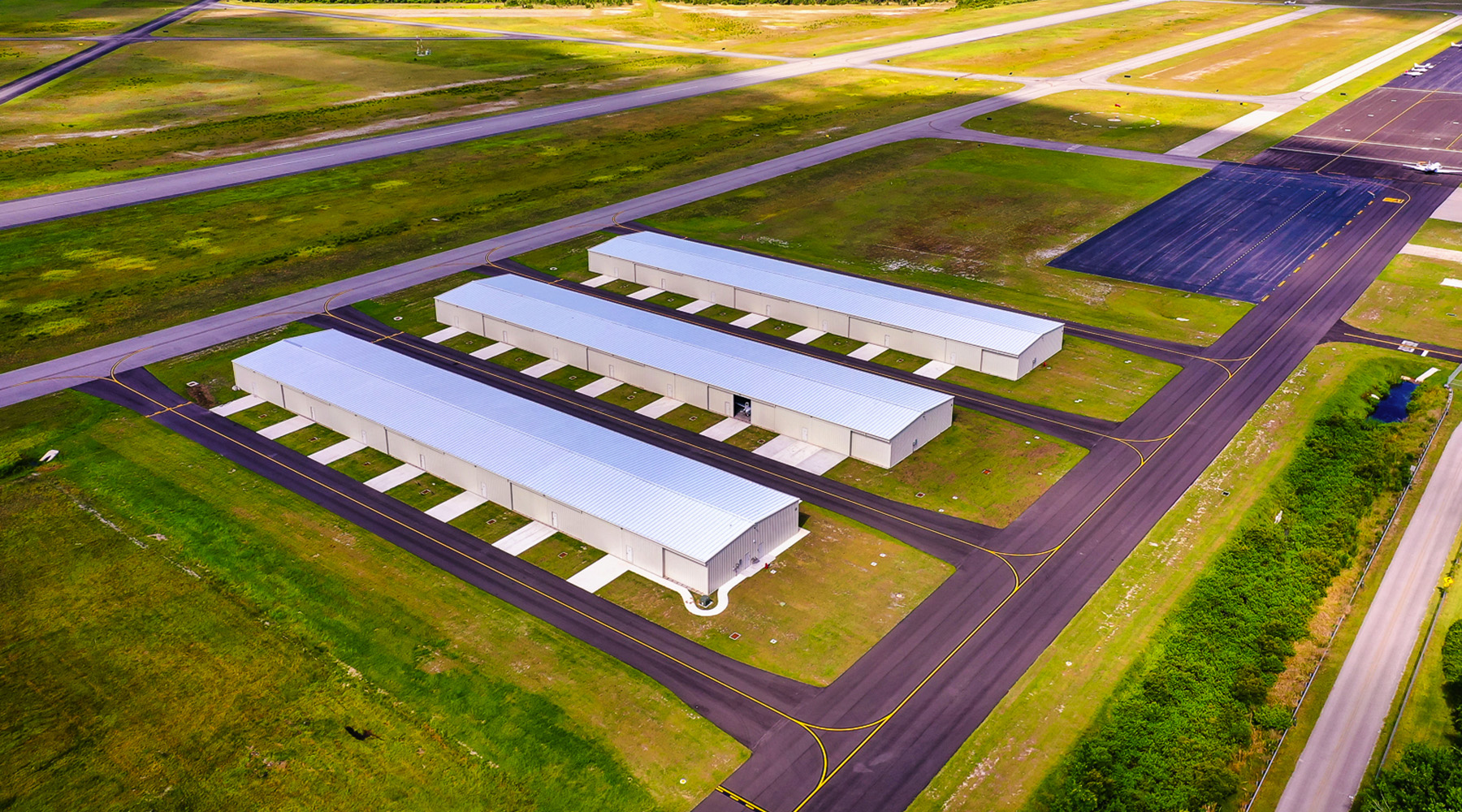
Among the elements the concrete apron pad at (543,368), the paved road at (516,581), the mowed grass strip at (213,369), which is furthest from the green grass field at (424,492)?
the mowed grass strip at (213,369)

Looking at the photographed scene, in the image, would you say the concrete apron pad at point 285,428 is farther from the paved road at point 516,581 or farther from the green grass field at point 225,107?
the green grass field at point 225,107

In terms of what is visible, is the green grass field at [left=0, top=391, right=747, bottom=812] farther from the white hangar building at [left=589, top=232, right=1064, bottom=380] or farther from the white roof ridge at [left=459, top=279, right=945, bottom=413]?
the white hangar building at [left=589, top=232, right=1064, bottom=380]

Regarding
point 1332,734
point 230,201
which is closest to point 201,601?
point 1332,734

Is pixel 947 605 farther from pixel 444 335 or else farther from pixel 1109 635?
pixel 444 335

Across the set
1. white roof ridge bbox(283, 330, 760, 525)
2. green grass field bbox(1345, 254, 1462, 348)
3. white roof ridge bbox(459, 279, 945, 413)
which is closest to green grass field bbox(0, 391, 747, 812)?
white roof ridge bbox(283, 330, 760, 525)

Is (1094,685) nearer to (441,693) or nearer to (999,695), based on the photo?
(999,695)

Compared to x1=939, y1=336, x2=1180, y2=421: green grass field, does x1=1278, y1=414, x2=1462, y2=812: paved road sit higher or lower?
lower
